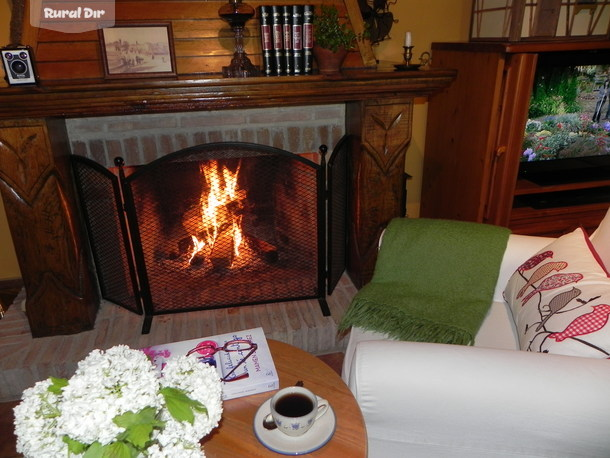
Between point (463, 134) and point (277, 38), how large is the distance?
40.5 inches

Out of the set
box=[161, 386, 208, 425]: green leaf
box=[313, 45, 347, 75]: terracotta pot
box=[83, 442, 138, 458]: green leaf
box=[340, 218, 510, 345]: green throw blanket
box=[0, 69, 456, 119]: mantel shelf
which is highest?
box=[313, 45, 347, 75]: terracotta pot

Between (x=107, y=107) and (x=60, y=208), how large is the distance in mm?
421

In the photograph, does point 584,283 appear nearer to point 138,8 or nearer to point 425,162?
point 425,162

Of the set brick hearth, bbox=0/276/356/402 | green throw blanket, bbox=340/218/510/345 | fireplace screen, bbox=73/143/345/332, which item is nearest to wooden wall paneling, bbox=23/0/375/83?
fireplace screen, bbox=73/143/345/332

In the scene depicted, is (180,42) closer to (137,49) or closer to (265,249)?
(137,49)

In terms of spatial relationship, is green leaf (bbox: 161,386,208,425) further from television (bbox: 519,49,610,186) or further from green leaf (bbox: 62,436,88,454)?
television (bbox: 519,49,610,186)

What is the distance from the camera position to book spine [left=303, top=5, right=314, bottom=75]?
164 cm

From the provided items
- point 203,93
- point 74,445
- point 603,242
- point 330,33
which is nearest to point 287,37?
point 330,33

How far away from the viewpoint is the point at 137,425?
616 mm

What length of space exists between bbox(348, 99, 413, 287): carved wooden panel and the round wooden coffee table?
0.92 m

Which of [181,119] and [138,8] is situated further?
[181,119]

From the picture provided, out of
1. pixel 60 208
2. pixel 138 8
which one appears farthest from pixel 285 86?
pixel 60 208

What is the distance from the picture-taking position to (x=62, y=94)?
1498 mm

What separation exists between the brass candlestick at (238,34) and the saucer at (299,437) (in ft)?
3.88
